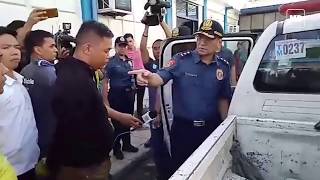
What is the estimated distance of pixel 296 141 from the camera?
2.13 m

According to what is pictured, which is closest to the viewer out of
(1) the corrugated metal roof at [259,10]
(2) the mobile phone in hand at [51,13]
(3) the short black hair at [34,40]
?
(3) the short black hair at [34,40]

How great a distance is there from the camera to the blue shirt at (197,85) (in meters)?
2.79

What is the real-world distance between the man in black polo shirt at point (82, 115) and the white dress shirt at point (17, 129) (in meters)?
0.16

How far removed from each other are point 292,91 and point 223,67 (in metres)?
0.75

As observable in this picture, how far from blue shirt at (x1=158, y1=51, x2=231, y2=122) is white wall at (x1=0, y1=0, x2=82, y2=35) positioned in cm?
236

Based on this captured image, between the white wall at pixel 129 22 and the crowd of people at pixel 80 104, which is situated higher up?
the white wall at pixel 129 22

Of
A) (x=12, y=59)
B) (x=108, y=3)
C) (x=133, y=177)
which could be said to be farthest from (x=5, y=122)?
(x=108, y=3)

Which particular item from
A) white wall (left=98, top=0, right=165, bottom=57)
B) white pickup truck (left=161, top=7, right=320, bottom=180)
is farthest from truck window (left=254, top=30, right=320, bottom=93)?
white wall (left=98, top=0, right=165, bottom=57)

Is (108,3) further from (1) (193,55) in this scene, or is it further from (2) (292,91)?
(2) (292,91)

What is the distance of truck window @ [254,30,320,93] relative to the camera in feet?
7.27

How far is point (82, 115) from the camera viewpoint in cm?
194

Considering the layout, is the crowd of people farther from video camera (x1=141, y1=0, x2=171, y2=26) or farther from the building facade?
the building facade

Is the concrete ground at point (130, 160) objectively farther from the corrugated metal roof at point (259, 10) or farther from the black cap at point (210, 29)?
the corrugated metal roof at point (259, 10)

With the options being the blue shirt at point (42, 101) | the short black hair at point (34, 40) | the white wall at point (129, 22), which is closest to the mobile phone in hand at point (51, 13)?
the short black hair at point (34, 40)
